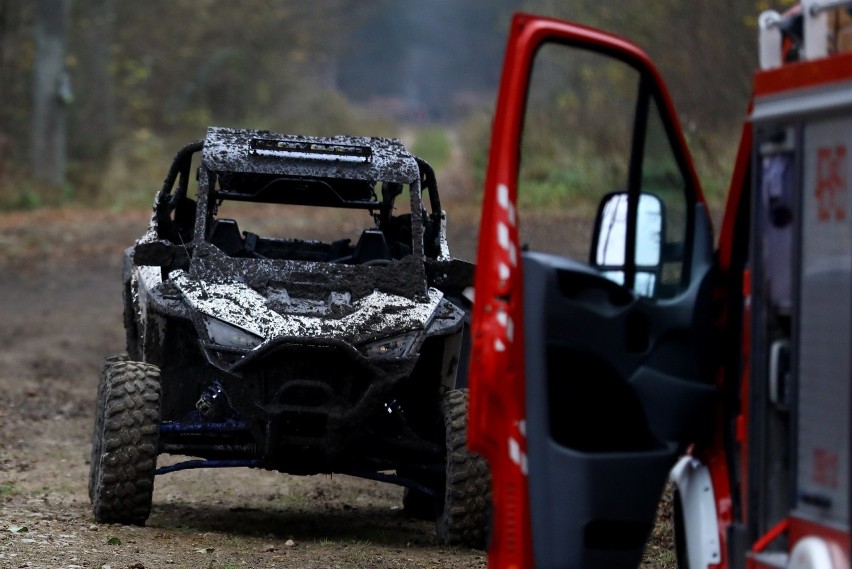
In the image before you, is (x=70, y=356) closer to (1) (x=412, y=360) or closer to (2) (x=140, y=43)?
(1) (x=412, y=360)

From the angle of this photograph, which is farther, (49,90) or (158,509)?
(49,90)

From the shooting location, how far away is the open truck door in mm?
4445

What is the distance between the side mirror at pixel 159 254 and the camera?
798cm

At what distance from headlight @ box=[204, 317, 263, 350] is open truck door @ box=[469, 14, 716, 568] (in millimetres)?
2923

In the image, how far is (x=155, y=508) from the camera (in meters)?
8.55

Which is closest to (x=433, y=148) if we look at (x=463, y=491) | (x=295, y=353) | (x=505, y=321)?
(x=295, y=353)

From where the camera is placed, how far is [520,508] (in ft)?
14.6

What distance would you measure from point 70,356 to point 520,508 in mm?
11015

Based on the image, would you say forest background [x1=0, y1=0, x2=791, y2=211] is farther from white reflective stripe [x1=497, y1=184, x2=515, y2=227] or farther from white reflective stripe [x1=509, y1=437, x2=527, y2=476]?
white reflective stripe [x1=509, y1=437, x2=527, y2=476]

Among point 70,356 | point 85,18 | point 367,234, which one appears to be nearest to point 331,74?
point 85,18

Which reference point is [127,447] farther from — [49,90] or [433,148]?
[433,148]

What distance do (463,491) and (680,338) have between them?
2.78 meters

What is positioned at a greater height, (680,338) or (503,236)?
(503,236)

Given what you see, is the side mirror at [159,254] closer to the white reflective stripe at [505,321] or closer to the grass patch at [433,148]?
the white reflective stripe at [505,321]
